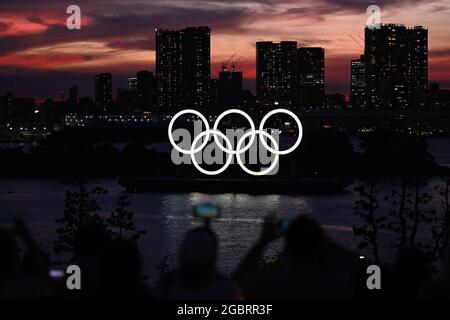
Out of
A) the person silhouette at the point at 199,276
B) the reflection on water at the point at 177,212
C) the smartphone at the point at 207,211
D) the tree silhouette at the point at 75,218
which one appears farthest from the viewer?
the reflection on water at the point at 177,212

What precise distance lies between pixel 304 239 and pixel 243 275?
12.4 inches

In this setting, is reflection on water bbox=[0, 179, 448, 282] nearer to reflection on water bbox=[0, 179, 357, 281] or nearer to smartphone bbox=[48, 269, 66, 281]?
reflection on water bbox=[0, 179, 357, 281]

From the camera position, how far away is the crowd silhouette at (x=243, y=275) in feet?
9.74

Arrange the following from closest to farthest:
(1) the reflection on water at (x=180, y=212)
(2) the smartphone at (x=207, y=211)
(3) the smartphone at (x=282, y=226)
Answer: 1. (3) the smartphone at (x=282, y=226)
2. (2) the smartphone at (x=207, y=211)
3. (1) the reflection on water at (x=180, y=212)

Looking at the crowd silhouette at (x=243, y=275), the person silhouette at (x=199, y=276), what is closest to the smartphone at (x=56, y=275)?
the crowd silhouette at (x=243, y=275)

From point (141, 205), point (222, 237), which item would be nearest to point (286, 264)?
point (222, 237)

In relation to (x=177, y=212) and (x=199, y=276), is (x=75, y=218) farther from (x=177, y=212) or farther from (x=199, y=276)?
(x=199, y=276)

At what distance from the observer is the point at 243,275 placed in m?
3.16

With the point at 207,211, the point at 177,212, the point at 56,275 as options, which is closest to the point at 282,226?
the point at 207,211

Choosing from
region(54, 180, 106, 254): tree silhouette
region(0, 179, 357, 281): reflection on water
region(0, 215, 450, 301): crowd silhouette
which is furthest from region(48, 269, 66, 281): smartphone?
region(54, 180, 106, 254): tree silhouette

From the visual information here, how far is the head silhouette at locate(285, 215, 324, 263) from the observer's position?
2.96m

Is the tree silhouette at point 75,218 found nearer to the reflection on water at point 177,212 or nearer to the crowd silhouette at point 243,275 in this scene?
the reflection on water at point 177,212
